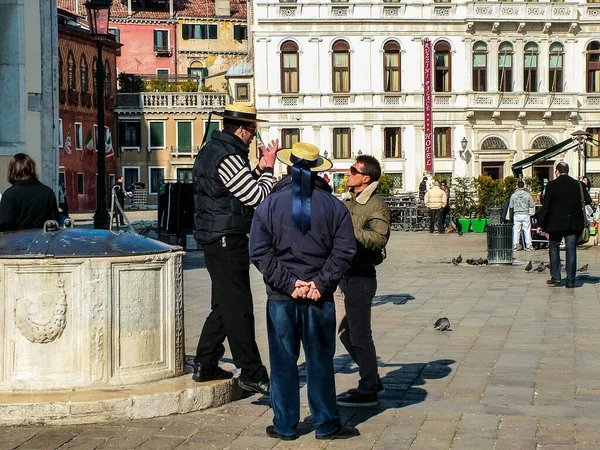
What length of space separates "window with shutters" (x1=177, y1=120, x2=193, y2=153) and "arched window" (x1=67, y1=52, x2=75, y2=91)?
26.5ft

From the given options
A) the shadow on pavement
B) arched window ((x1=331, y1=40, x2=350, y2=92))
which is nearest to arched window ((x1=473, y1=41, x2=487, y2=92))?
arched window ((x1=331, y1=40, x2=350, y2=92))

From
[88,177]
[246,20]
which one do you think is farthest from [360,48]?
[246,20]

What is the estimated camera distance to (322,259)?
6895 mm

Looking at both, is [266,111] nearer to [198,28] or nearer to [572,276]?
[198,28]

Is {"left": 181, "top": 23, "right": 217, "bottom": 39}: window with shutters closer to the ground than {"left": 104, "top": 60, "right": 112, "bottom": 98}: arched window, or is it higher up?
higher up

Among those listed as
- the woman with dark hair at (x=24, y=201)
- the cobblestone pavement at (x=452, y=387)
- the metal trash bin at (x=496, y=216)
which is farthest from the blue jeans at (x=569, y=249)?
the metal trash bin at (x=496, y=216)

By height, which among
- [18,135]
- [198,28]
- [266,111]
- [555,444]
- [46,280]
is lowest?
[555,444]

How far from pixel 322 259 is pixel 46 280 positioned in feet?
5.96

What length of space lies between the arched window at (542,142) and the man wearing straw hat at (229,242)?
51164 millimetres

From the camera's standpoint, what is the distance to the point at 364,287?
8.13 m

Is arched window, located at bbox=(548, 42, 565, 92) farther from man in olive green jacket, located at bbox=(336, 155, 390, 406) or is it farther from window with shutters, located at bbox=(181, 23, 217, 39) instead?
man in olive green jacket, located at bbox=(336, 155, 390, 406)

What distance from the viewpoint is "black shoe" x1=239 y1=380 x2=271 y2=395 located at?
796 cm

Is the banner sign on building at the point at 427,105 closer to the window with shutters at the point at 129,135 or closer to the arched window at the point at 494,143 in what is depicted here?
the arched window at the point at 494,143

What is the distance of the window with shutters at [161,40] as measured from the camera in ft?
261
